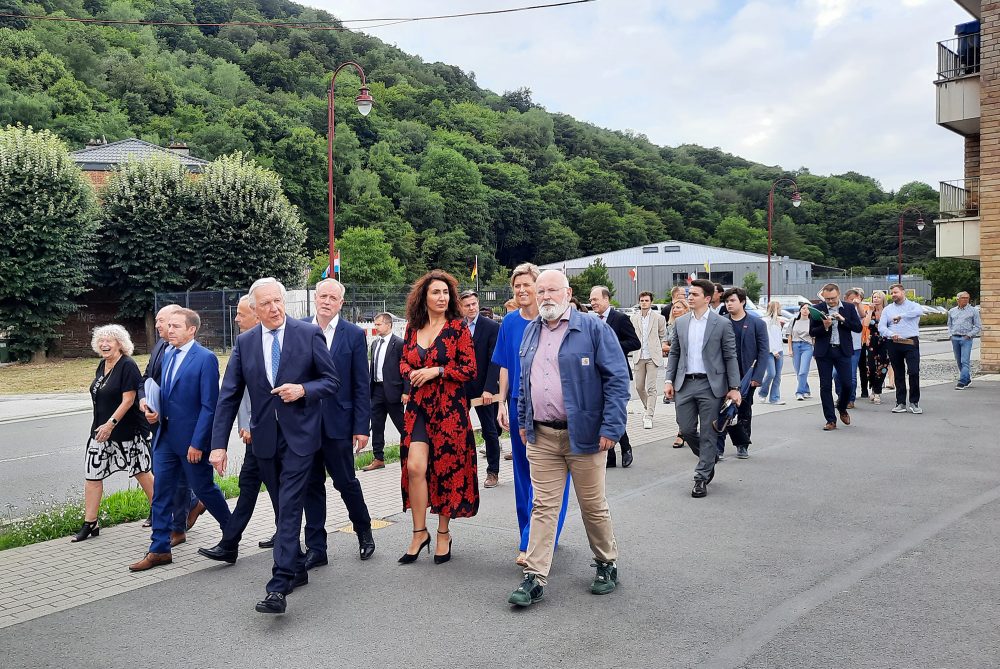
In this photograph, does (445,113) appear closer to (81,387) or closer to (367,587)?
(81,387)

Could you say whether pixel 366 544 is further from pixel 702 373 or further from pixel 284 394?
pixel 702 373

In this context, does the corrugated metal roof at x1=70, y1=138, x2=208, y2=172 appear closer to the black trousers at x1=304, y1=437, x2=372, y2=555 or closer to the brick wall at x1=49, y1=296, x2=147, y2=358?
the brick wall at x1=49, y1=296, x2=147, y2=358

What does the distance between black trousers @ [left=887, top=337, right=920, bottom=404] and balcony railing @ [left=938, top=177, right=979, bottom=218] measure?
11.5 metres

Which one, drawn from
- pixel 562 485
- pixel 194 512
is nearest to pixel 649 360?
pixel 562 485

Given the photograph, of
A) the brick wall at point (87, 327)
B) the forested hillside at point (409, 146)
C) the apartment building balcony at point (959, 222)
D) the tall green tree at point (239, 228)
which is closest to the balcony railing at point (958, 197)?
the apartment building balcony at point (959, 222)

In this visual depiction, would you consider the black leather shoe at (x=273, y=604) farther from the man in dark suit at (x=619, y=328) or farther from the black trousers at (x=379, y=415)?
the man in dark suit at (x=619, y=328)

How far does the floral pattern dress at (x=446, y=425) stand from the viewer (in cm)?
572

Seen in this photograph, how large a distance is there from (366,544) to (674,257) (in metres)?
78.2

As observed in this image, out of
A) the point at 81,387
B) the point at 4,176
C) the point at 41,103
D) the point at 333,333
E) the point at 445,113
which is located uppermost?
the point at 445,113

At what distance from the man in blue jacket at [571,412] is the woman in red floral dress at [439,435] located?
2.46 ft

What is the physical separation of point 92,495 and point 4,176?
2581 cm

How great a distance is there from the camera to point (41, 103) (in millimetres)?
64812

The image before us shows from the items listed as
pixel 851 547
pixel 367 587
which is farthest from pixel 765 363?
pixel 367 587

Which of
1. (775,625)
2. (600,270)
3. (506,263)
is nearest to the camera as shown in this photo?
(775,625)
